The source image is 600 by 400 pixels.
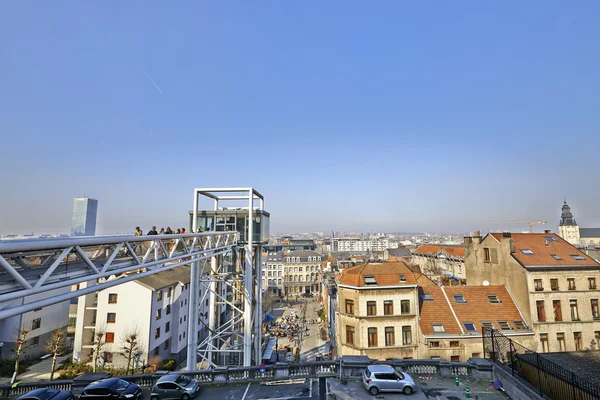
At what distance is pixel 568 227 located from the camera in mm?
163375

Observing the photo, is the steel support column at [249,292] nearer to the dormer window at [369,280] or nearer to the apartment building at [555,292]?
the dormer window at [369,280]

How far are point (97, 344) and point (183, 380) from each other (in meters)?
29.1

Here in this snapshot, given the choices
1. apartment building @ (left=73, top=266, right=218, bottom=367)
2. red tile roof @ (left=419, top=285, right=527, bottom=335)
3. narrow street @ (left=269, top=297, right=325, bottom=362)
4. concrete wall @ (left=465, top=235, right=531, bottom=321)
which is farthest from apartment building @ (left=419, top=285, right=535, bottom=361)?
apartment building @ (left=73, top=266, right=218, bottom=367)

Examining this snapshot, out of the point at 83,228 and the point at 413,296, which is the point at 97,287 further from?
the point at 83,228

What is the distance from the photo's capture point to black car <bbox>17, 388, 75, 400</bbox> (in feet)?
37.7

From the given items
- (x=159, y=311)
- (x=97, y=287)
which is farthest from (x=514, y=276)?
(x=159, y=311)

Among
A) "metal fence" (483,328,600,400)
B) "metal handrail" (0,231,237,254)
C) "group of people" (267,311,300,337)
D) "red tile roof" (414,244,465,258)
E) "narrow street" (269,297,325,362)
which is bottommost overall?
"narrow street" (269,297,325,362)

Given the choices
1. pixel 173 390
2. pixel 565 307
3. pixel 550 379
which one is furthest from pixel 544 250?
pixel 173 390

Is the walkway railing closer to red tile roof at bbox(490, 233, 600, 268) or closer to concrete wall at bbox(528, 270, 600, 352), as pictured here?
concrete wall at bbox(528, 270, 600, 352)

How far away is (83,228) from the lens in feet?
210

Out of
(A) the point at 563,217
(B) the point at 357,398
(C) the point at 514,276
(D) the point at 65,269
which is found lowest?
(B) the point at 357,398

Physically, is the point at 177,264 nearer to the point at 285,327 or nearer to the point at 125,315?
the point at 125,315

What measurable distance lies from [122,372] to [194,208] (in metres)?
26.0

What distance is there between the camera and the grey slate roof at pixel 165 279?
123 ft
